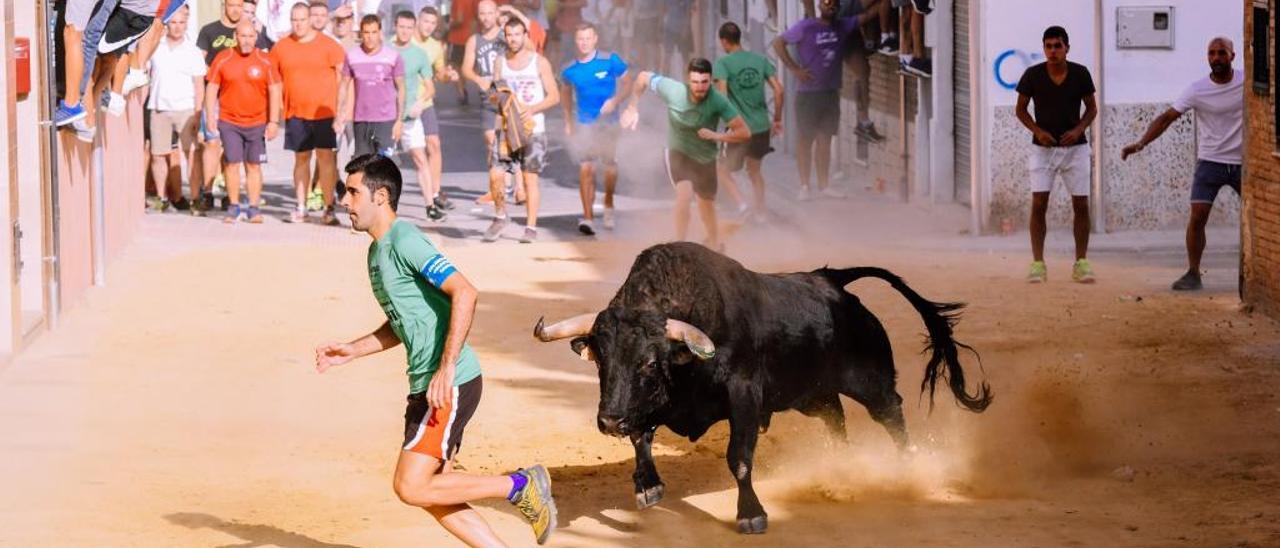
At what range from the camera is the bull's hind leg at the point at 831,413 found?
35.6 feet

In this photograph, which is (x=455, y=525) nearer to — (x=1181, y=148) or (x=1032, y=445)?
(x=1032, y=445)

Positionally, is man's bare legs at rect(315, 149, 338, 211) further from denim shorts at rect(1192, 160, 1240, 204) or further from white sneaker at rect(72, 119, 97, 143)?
denim shorts at rect(1192, 160, 1240, 204)

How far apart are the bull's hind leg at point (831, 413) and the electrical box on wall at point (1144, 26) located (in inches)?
350

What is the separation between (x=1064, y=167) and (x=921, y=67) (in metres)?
5.60

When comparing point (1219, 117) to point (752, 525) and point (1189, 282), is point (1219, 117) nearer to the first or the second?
point (1189, 282)

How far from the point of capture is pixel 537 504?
852cm

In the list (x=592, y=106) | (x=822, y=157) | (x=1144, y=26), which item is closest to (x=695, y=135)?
(x=592, y=106)

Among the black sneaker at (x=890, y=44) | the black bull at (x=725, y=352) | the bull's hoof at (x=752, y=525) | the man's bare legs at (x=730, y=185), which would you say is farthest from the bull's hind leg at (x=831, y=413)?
the black sneaker at (x=890, y=44)

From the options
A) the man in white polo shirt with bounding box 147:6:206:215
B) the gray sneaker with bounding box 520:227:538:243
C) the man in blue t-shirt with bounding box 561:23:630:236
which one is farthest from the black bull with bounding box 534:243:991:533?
the man in white polo shirt with bounding box 147:6:206:215

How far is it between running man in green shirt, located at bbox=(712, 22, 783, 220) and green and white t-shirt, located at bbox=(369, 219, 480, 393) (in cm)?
1297

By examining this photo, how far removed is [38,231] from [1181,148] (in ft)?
31.9

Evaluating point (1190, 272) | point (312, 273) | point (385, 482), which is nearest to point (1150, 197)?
point (1190, 272)

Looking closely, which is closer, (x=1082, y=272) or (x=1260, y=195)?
(x=1260, y=195)

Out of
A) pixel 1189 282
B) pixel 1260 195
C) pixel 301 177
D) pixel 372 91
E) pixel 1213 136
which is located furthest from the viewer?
pixel 301 177
